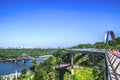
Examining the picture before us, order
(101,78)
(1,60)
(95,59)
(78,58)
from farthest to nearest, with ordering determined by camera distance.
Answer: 1. (1,60)
2. (78,58)
3. (95,59)
4. (101,78)

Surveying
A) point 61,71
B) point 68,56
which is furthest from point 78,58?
point 61,71

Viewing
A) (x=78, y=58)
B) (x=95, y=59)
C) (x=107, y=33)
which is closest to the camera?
(x=95, y=59)

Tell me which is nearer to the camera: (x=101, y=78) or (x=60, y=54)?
(x=101, y=78)

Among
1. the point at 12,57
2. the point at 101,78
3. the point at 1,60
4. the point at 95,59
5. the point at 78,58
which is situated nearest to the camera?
the point at 101,78

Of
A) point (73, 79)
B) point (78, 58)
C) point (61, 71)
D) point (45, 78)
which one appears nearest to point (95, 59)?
point (78, 58)

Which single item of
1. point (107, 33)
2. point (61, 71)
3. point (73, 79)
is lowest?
point (73, 79)

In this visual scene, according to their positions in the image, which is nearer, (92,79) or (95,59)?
(92,79)

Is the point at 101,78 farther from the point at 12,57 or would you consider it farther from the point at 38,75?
the point at 12,57

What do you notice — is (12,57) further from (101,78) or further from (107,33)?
(101,78)

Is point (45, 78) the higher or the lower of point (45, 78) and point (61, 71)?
the lower
